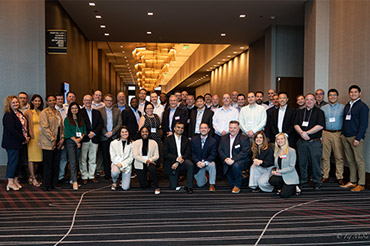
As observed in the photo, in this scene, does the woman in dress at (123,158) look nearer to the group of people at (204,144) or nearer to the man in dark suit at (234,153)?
the group of people at (204,144)

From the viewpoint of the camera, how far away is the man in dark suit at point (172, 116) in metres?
6.58

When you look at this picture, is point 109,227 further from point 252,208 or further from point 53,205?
point 252,208

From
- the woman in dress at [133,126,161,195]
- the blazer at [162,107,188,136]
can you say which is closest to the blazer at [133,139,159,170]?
the woman in dress at [133,126,161,195]

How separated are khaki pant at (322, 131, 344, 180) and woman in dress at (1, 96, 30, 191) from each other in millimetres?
5243

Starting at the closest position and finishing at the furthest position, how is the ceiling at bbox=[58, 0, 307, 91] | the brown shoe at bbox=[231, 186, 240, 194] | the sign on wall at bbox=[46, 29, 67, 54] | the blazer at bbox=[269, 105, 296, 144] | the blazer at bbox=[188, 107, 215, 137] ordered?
the brown shoe at bbox=[231, 186, 240, 194] < the blazer at bbox=[269, 105, 296, 144] < the blazer at bbox=[188, 107, 215, 137] < the sign on wall at bbox=[46, 29, 67, 54] < the ceiling at bbox=[58, 0, 307, 91]

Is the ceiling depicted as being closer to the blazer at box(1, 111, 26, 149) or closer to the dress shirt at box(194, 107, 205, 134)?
the dress shirt at box(194, 107, 205, 134)

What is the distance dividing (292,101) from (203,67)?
8397 mm

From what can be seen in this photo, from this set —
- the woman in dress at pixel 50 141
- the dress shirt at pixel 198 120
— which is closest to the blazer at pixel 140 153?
the dress shirt at pixel 198 120

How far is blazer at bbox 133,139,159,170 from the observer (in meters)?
5.67

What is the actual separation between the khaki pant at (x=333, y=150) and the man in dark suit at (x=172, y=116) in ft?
8.56

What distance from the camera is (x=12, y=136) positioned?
5.60 metres

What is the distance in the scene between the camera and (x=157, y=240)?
3229 millimetres

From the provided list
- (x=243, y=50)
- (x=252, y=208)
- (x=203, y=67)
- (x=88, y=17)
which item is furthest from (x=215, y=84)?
(x=252, y=208)

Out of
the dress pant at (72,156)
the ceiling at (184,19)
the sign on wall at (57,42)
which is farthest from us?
the ceiling at (184,19)
